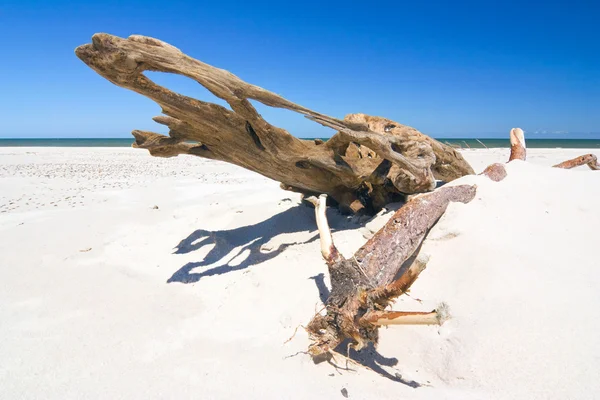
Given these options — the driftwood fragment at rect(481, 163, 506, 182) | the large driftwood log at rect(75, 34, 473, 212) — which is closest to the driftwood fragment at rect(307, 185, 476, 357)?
the large driftwood log at rect(75, 34, 473, 212)

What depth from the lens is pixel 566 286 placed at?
281 cm

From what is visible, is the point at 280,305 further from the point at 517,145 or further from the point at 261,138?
the point at 517,145

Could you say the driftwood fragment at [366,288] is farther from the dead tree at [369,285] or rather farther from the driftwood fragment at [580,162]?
the driftwood fragment at [580,162]

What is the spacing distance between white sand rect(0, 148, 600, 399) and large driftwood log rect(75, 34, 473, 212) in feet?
2.14

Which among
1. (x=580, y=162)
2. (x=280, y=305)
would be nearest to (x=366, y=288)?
(x=280, y=305)

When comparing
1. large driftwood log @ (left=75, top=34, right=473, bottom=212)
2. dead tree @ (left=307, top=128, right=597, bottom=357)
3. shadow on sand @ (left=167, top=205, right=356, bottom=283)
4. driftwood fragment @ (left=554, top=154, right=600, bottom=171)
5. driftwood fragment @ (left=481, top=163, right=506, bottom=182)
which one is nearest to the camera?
dead tree @ (left=307, top=128, right=597, bottom=357)

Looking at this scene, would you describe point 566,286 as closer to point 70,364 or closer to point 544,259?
point 544,259

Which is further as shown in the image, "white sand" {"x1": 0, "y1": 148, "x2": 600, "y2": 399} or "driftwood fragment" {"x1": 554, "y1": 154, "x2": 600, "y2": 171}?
"driftwood fragment" {"x1": 554, "y1": 154, "x2": 600, "y2": 171}

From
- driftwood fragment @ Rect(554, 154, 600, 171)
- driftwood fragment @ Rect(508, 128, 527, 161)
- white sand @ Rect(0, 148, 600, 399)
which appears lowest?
white sand @ Rect(0, 148, 600, 399)

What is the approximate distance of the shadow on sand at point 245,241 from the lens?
13.4 feet

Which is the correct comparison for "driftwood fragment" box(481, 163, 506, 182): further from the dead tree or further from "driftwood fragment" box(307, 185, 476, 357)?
"driftwood fragment" box(307, 185, 476, 357)

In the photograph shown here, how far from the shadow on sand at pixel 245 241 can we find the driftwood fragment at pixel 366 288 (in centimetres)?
148

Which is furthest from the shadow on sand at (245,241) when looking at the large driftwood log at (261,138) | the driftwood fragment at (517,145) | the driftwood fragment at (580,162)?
the driftwood fragment at (580,162)

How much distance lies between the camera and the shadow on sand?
4086 mm
